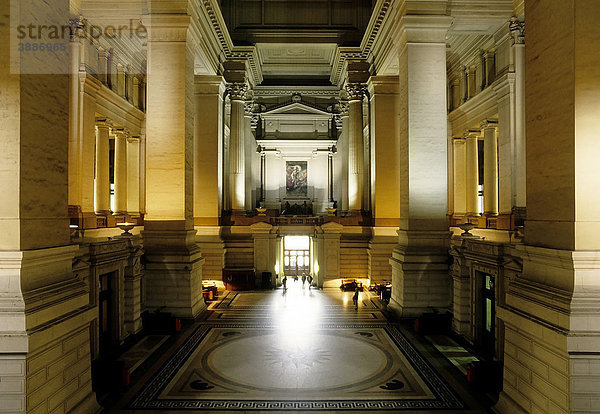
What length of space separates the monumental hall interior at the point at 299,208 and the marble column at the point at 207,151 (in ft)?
0.40

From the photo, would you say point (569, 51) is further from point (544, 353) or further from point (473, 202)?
point (473, 202)

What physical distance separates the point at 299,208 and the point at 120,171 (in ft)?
46.0

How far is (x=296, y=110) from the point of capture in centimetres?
3381

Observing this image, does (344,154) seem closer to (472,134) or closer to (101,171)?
(472,134)

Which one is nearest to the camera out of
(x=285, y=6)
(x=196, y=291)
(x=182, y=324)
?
(x=182, y=324)

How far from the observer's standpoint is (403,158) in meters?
17.0

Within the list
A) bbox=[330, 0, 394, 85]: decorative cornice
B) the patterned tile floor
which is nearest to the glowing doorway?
the patterned tile floor

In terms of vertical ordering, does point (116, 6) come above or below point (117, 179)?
above

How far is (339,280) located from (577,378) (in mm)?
18346

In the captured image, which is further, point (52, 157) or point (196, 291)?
point (196, 291)

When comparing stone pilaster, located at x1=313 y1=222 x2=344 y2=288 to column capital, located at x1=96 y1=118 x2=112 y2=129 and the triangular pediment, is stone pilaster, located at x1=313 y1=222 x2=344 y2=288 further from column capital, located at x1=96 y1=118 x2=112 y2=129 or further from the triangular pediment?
column capital, located at x1=96 y1=118 x2=112 y2=129

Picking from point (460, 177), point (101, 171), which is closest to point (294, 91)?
point (460, 177)

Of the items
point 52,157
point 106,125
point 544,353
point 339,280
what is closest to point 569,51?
point 544,353

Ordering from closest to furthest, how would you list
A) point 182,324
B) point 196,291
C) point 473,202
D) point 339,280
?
1. point 182,324
2. point 196,291
3. point 339,280
4. point 473,202
